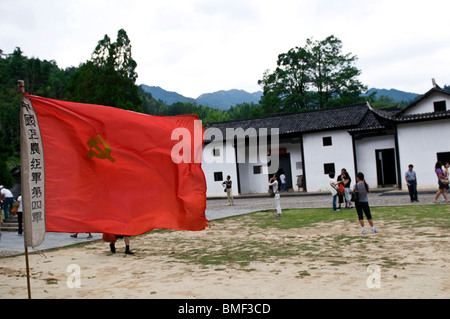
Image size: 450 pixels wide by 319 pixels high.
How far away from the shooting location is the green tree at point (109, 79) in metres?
37.6

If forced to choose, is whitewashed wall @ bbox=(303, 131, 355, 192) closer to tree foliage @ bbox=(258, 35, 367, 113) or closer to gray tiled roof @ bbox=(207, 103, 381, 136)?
gray tiled roof @ bbox=(207, 103, 381, 136)

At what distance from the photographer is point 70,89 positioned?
42594mm

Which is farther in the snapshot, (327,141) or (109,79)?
(109,79)

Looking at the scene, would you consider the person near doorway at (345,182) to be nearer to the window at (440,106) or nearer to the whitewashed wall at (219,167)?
the window at (440,106)

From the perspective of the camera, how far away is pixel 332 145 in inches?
1131

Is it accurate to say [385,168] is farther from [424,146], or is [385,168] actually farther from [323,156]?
[323,156]

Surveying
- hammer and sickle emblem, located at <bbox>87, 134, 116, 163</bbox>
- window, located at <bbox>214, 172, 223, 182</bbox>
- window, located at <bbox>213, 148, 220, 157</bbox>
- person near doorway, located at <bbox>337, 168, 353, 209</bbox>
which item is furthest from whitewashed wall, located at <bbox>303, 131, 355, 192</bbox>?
hammer and sickle emblem, located at <bbox>87, 134, 116, 163</bbox>

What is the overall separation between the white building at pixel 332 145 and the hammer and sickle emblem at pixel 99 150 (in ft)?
74.7

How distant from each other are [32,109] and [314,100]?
138 feet

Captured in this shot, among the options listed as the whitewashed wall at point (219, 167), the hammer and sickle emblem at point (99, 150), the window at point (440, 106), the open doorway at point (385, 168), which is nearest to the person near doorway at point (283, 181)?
the whitewashed wall at point (219, 167)

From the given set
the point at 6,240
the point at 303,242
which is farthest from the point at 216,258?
the point at 6,240

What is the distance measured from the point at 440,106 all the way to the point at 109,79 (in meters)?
29.1

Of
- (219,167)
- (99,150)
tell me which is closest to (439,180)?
(99,150)

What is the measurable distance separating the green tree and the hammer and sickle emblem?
3212 centimetres
